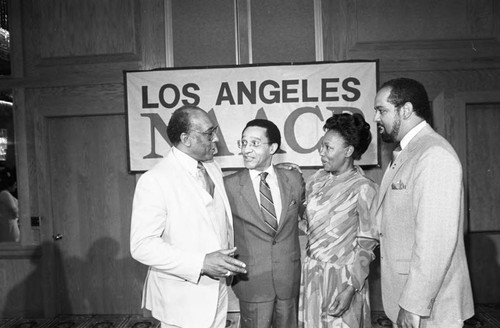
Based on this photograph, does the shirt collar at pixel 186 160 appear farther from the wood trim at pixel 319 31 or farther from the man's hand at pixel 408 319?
the wood trim at pixel 319 31

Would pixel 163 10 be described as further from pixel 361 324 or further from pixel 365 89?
pixel 361 324

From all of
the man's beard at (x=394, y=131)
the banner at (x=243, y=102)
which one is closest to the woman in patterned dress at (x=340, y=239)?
the man's beard at (x=394, y=131)

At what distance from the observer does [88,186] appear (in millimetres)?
3656

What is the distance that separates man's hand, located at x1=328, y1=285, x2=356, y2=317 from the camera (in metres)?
1.95

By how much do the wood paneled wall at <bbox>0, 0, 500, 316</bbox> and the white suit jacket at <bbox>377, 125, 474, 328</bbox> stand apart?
6.26 feet

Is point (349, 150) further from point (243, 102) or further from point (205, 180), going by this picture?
point (243, 102)

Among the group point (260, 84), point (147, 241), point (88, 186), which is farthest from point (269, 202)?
point (88, 186)

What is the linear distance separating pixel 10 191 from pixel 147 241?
109 inches

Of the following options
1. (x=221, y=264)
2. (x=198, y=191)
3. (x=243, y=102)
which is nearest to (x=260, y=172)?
(x=198, y=191)

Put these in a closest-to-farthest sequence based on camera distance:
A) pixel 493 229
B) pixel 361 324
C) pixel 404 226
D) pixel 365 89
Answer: pixel 404 226 → pixel 361 324 → pixel 365 89 → pixel 493 229

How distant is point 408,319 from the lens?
4.70 feet

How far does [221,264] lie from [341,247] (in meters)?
0.68

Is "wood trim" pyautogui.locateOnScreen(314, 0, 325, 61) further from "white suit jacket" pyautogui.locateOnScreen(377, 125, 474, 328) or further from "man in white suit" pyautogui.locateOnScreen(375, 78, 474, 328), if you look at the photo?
"white suit jacket" pyautogui.locateOnScreen(377, 125, 474, 328)

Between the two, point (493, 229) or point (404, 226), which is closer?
point (404, 226)
